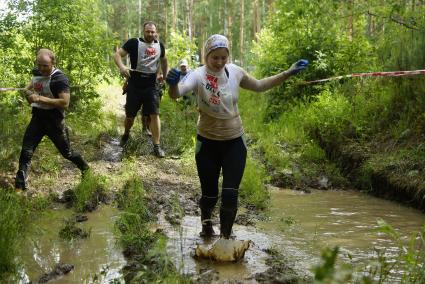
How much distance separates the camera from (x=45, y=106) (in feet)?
18.7

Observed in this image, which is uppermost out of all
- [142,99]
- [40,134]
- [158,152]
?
[142,99]

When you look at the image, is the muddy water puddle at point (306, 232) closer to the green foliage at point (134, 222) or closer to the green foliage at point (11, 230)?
the green foliage at point (134, 222)

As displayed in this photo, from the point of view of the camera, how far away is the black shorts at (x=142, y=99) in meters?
7.97

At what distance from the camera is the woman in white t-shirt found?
409 cm

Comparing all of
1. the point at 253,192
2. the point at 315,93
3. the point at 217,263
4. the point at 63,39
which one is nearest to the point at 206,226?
the point at 217,263

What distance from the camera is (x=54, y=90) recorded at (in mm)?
5711

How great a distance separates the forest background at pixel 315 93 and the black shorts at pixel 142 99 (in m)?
1.17

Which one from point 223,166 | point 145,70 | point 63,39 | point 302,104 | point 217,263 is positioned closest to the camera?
point 217,263

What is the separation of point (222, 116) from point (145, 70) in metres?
4.04

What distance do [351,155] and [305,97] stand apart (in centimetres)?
339

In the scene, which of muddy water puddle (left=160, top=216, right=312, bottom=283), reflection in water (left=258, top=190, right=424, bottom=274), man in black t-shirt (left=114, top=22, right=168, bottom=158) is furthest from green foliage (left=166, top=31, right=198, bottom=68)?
muddy water puddle (left=160, top=216, right=312, bottom=283)

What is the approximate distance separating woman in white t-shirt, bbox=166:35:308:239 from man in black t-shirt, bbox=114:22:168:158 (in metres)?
3.79

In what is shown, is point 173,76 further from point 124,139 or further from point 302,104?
point 302,104

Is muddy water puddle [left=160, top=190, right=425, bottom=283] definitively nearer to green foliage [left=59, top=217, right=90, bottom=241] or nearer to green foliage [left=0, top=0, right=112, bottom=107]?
green foliage [left=59, top=217, right=90, bottom=241]
